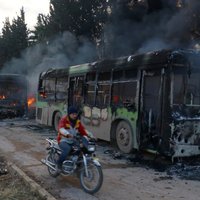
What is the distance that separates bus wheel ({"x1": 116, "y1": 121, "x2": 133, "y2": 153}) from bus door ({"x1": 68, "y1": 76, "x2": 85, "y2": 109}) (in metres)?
2.50

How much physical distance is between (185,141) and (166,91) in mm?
1204

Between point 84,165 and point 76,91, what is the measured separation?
274 inches

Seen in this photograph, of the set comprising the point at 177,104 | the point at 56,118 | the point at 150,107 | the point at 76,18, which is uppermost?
the point at 76,18

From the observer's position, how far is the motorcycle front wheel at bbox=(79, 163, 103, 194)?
21.4 feet

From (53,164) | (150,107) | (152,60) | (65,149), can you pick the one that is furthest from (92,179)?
(152,60)

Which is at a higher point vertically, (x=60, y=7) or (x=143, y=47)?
(x=60, y=7)

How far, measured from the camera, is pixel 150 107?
977 cm

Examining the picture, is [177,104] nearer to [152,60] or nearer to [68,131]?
[152,60]

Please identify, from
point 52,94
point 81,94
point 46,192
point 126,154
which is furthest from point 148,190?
point 52,94

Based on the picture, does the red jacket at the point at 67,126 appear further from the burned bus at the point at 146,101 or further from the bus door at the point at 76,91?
the bus door at the point at 76,91

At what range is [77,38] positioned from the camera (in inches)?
1192

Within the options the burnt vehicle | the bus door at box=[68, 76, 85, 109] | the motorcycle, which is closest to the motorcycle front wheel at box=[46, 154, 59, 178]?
the motorcycle

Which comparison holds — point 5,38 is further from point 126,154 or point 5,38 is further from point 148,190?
point 148,190

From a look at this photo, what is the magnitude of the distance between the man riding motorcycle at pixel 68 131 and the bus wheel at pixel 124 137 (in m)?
3.32
